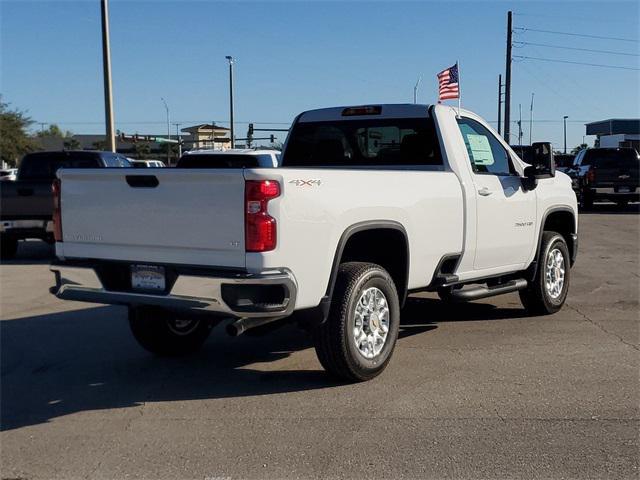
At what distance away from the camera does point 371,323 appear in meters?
5.59

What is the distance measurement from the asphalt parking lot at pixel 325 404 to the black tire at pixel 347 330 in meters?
0.16

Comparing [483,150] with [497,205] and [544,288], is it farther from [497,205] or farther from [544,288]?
[544,288]

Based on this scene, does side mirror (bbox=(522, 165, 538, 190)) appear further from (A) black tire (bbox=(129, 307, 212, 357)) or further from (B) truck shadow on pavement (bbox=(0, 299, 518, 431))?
(A) black tire (bbox=(129, 307, 212, 357))

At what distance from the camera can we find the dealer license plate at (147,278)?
16.3 feet

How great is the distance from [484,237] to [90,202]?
138 inches

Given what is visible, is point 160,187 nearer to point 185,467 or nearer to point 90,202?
point 90,202

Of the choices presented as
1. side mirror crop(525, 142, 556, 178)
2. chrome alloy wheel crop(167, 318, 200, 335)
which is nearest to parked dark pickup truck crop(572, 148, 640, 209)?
side mirror crop(525, 142, 556, 178)

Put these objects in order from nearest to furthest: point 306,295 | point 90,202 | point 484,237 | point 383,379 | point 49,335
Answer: point 306,295 < point 90,202 < point 383,379 < point 484,237 < point 49,335

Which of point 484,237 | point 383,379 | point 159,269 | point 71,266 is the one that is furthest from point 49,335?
point 484,237

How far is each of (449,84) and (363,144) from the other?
16.5m

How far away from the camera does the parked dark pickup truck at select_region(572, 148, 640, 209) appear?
74.8ft

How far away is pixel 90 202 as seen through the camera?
5.29 metres

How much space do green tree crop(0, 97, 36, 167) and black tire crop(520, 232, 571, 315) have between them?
190 feet

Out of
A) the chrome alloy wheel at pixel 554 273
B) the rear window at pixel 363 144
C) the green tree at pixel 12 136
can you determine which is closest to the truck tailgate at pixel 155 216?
the rear window at pixel 363 144
